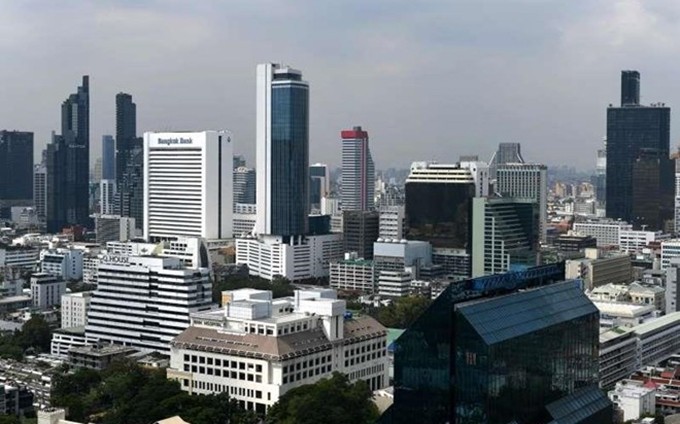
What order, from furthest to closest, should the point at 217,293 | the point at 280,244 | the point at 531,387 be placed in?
the point at 280,244 → the point at 217,293 → the point at 531,387

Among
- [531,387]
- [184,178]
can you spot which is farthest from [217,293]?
[531,387]

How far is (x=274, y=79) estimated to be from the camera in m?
64.5

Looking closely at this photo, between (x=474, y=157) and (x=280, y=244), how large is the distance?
14389 millimetres

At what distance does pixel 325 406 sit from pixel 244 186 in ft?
277

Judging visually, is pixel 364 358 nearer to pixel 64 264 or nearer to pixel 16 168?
pixel 64 264

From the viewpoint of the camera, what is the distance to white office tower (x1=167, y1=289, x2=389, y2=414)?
27703 millimetres

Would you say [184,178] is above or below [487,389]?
above

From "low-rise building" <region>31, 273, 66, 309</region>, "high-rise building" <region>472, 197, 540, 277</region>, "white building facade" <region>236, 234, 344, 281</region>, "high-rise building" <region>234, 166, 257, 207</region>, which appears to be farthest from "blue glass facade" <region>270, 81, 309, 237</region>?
"high-rise building" <region>234, 166, 257, 207</region>

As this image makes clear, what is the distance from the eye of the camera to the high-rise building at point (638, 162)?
86312 millimetres

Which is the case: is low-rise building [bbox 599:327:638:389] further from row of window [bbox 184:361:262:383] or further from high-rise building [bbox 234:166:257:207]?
high-rise building [bbox 234:166:257:207]

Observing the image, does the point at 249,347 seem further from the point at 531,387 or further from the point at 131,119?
the point at 131,119

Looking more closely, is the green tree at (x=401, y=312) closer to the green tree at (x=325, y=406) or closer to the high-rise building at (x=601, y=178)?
the green tree at (x=325, y=406)

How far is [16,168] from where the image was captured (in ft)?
382

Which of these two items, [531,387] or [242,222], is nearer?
[531,387]
